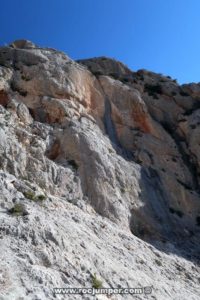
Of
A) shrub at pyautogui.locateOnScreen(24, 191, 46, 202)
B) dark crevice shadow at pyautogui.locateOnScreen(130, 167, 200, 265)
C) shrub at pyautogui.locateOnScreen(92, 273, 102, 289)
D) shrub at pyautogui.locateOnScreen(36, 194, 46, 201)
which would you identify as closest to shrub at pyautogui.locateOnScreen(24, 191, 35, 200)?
shrub at pyautogui.locateOnScreen(24, 191, 46, 202)

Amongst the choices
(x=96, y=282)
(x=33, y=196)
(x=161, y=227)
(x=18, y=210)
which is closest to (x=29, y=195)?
(x=33, y=196)

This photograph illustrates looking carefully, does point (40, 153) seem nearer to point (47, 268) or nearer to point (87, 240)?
point (87, 240)

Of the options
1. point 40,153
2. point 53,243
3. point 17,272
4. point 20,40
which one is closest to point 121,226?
point 40,153

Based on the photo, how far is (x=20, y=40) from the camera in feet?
112

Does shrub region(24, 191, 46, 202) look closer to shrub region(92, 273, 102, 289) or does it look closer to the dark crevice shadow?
shrub region(92, 273, 102, 289)

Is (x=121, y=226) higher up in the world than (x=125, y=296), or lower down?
higher up

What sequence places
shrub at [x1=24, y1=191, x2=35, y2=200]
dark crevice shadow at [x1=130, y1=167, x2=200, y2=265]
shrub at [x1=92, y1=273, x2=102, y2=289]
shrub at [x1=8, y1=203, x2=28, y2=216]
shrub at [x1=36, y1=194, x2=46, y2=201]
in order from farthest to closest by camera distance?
dark crevice shadow at [x1=130, y1=167, x2=200, y2=265] → shrub at [x1=36, y1=194, x2=46, y2=201] → shrub at [x1=24, y1=191, x2=35, y2=200] → shrub at [x1=8, y1=203, x2=28, y2=216] → shrub at [x1=92, y1=273, x2=102, y2=289]

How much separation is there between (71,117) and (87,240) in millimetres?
10199

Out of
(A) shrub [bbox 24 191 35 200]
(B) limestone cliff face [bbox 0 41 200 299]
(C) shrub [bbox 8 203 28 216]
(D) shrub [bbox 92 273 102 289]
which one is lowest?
(D) shrub [bbox 92 273 102 289]

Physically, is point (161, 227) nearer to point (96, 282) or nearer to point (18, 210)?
point (96, 282)

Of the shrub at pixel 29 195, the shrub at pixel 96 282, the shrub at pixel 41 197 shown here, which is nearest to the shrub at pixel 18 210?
the shrub at pixel 29 195

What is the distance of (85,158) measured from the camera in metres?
22.4

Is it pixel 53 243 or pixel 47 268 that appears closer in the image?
pixel 47 268

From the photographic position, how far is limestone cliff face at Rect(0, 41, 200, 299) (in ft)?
50.9
